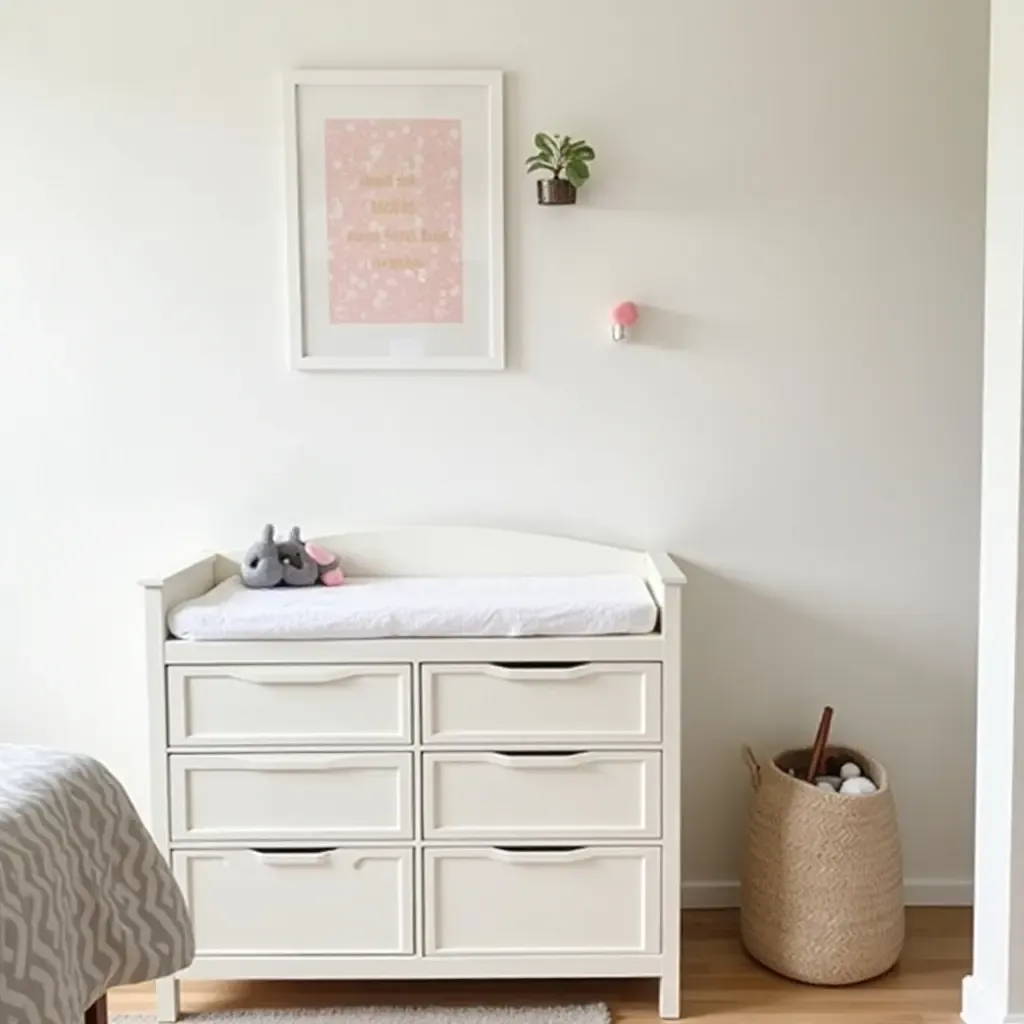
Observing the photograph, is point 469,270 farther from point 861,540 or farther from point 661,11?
point 861,540

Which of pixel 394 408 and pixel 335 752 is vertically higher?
pixel 394 408

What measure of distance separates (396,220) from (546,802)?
1.26 m

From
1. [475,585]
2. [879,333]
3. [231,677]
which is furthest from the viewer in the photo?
[879,333]

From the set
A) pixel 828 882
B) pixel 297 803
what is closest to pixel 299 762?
pixel 297 803

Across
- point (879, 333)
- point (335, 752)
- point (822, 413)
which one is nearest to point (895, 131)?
point (879, 333)

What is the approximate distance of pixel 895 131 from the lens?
8.59 ft

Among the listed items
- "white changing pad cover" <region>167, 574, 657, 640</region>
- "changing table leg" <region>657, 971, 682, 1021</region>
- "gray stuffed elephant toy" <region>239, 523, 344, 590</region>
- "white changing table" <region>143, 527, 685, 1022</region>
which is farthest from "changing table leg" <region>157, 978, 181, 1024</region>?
"changing table leg" <region>657, 971, 682, 1021</region>

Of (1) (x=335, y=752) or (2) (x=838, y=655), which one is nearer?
(1) (x=335, y=752)

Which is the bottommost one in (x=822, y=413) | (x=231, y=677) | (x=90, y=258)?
(x=231, y=677)

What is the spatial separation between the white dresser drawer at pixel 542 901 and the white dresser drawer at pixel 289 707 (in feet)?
0.89

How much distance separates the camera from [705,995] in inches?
94.6

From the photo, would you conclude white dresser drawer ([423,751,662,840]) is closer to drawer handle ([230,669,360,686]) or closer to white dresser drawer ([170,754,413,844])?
white dresser drawer ([170,754,413,844])

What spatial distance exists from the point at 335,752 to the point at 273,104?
1383 millimetres

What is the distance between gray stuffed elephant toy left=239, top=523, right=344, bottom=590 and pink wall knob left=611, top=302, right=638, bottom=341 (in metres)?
0.79
